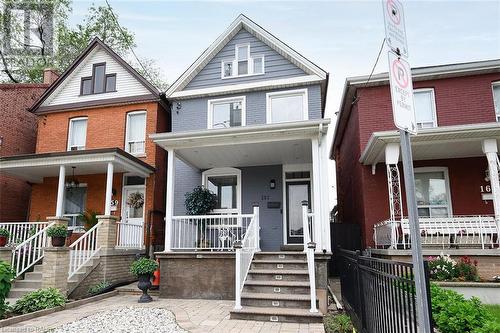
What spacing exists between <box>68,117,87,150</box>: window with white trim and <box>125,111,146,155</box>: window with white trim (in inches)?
74.1

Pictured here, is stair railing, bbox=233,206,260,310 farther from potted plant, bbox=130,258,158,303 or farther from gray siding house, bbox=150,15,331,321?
potted plant, bbox=130,258,158,303

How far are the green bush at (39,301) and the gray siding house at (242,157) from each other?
7.40 feet

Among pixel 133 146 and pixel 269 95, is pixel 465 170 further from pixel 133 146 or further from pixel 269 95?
pixel 133 146

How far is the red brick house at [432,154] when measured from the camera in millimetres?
8977

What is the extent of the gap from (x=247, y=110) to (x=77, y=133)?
6933 mm

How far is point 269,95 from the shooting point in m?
11.8

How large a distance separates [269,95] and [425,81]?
5.03m

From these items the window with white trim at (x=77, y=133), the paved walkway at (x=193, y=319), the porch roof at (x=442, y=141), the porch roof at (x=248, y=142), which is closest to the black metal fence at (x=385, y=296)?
the paved walkway at (x=193, y=319)

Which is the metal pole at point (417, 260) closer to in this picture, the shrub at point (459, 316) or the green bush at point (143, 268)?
the shrub at point (459, 316)

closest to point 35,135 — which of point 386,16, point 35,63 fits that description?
point 35,63

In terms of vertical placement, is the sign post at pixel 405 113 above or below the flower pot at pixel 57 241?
above

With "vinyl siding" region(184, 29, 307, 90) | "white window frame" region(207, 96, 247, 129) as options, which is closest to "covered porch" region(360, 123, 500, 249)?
"vinyl siding" region(184, 29, 307, 90)

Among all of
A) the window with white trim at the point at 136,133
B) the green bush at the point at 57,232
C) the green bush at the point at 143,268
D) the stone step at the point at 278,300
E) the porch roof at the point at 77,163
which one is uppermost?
the window with white trim at the point at 136,133

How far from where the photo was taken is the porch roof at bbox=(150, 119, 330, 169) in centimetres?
823
